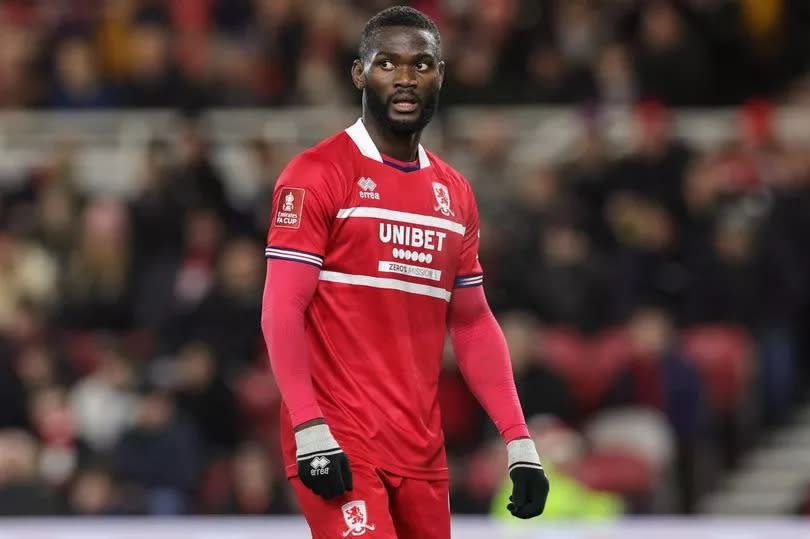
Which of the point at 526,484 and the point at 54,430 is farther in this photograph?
the point at 54,430

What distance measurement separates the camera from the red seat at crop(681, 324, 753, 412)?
450 inches

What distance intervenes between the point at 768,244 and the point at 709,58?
261 centimetres

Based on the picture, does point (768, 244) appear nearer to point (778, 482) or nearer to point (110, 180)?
point (778, 482)

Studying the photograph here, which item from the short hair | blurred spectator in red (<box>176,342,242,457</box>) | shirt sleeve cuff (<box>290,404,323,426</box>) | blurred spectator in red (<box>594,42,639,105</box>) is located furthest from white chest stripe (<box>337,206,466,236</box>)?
blurred spectator in red (<box>594,42,639,105</box>)

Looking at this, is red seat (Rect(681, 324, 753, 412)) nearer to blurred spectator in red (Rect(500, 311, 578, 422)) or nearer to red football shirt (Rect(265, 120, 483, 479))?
blurred spectator in red (Rect(500, 311, 578, 422))

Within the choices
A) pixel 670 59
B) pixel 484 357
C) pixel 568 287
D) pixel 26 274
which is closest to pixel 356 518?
pixel 484 357

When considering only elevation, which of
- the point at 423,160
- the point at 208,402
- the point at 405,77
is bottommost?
the point at 423,160

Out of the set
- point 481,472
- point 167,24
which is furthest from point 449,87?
point 481,472

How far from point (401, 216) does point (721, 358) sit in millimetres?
6748

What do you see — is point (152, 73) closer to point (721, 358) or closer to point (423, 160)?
point (721, 358)

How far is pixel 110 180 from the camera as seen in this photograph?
14.0 m

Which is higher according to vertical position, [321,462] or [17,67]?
[17,67]

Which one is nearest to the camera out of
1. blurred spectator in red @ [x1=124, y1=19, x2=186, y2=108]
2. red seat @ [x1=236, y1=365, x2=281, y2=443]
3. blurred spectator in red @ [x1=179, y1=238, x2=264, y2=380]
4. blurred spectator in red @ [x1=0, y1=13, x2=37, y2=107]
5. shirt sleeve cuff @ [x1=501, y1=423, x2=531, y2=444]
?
shirt sleeve cuff @ [x1=501, y1=423, x2=531, y2=444]

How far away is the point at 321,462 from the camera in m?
4.72
